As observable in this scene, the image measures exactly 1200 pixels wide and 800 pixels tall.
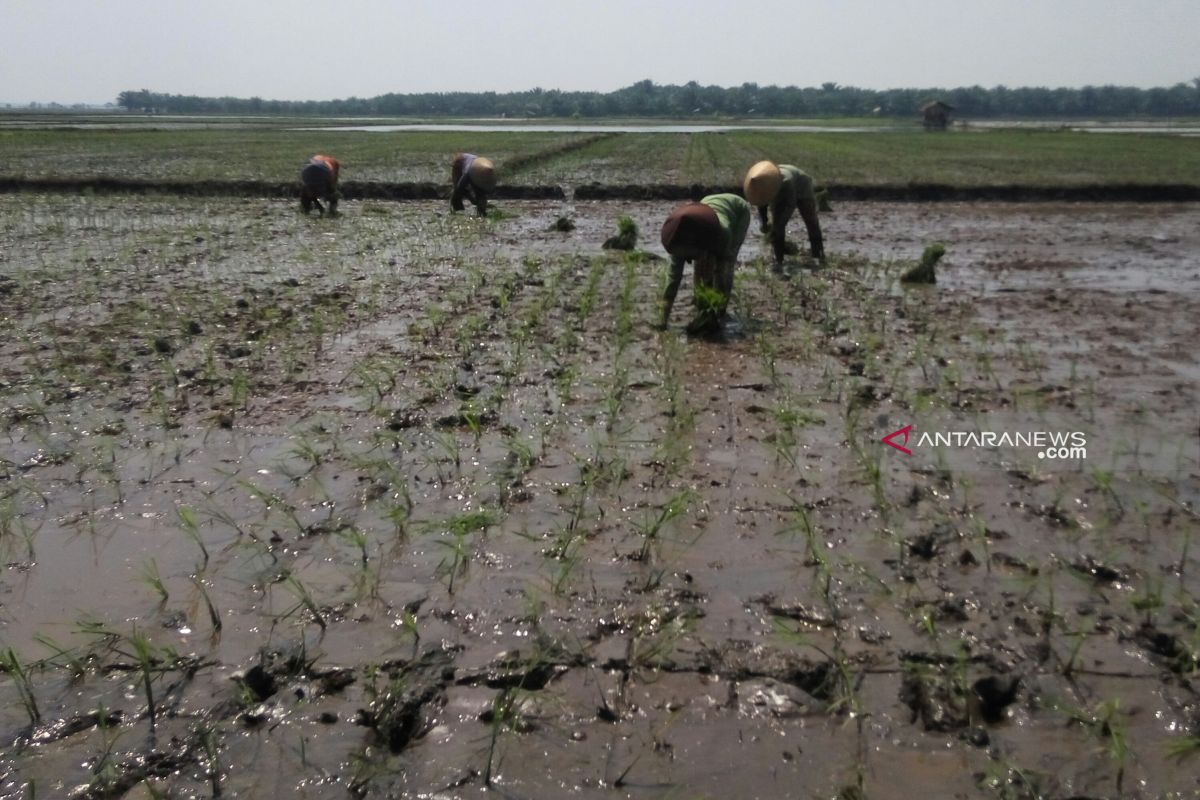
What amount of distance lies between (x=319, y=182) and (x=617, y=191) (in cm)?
425

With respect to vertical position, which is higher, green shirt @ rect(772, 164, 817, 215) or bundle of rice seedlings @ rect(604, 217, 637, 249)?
green shirt @ rect(772, 164, 817, 215)

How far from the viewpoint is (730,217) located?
18.0ft

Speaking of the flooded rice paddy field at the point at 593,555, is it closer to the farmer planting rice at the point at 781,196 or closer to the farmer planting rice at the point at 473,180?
the farmer planting rice at the point at 781,196

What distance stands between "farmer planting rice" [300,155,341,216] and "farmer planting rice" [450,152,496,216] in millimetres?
1326

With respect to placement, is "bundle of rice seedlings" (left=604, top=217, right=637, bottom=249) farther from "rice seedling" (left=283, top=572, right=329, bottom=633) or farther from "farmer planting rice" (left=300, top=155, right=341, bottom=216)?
"rice seedling" (left=283, top=572, right=329, bottom=633)

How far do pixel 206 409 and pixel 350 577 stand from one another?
1.77 m

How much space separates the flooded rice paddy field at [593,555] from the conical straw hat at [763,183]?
107 centimetres

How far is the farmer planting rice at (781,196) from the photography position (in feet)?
21.8

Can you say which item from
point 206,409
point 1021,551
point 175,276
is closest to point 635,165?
point 175,276

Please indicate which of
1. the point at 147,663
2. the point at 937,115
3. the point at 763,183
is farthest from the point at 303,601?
the point at 937,115

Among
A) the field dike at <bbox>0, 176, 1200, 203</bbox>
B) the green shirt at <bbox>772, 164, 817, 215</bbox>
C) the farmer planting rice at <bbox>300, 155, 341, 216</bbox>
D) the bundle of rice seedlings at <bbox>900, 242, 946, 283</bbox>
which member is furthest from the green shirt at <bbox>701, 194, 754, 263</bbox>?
the field dike at <bbox>0, 176, 1200, 203</bbox>

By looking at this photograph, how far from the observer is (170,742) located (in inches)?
82.4

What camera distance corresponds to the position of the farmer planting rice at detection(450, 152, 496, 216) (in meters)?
10.6

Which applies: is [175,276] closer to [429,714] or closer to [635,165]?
[429,714]
